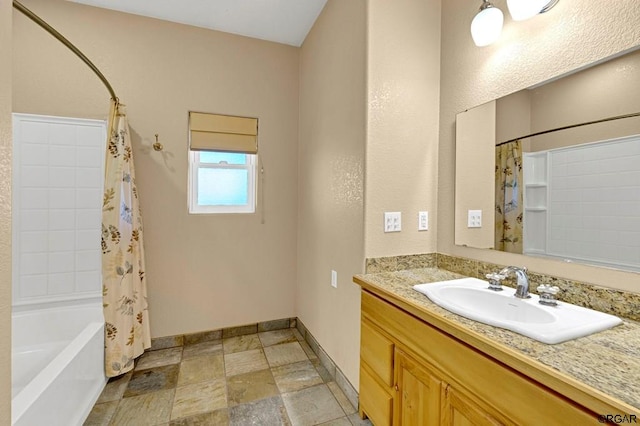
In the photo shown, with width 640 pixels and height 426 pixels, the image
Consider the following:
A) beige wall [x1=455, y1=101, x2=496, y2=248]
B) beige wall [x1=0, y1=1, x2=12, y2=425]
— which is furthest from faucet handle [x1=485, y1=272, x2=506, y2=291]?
beige wall [x1=0, y1=1, x2=12, y2=425]

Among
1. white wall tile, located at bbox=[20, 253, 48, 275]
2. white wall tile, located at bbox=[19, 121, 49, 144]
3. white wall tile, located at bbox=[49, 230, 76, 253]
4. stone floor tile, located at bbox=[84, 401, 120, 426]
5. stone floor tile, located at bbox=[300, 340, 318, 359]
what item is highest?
white wall tile, located at bbox=[19, 121, 49, 144]

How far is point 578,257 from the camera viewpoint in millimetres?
1184

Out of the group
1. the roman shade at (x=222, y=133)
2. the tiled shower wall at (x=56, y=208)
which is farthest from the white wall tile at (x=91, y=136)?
the roman shade at (x=222, y=133)

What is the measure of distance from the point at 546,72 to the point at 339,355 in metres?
2.00

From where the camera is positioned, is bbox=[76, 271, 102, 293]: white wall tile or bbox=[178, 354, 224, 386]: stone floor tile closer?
bbox=[178, 354, 224, 386]: stone floor tile

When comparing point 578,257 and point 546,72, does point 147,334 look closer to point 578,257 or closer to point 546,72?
point 578,257

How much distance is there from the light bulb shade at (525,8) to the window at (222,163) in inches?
82.2

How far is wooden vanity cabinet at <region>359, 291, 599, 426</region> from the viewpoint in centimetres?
76

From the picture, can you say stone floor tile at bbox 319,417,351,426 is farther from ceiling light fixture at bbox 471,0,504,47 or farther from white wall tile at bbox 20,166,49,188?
white wall tile at bbox 20,166,49,188

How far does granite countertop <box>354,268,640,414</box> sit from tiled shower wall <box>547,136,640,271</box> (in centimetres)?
27

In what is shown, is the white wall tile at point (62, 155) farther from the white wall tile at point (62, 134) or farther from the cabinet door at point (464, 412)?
the cabinet door at point (464, 412)

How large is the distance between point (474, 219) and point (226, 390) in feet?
6.39

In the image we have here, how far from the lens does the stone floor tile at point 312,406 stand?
1677 mm

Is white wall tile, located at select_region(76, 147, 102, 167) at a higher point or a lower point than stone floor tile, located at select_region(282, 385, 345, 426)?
higher
